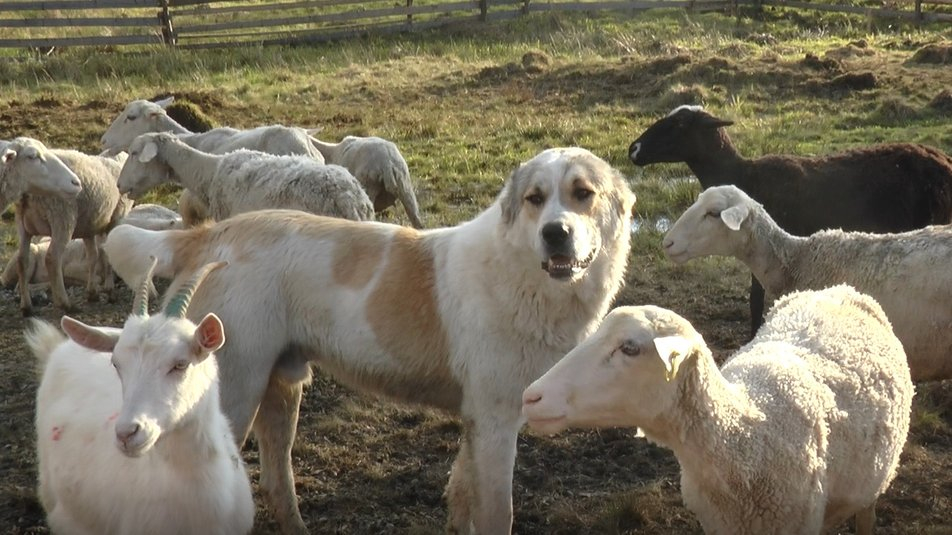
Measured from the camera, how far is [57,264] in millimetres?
9008

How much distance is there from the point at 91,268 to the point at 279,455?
4.79 m

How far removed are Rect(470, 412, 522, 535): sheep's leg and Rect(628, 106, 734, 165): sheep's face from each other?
485 centimetres

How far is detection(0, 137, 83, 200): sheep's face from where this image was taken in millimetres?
8820

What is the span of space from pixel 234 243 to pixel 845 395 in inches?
99.0

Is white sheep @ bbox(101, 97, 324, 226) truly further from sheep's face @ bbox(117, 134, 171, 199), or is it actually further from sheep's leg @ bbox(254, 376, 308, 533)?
sheep's leg @ bbox(254, 376, 308, 533)

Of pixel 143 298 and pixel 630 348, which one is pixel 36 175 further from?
pixel 630 348

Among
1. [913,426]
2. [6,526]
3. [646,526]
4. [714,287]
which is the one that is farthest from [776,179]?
[6,526]

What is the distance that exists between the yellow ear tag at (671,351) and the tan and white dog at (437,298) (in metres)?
0.81

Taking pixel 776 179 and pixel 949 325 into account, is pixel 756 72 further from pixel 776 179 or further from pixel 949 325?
pixel 949 325

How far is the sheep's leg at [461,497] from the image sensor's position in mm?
4902

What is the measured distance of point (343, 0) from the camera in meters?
22.8

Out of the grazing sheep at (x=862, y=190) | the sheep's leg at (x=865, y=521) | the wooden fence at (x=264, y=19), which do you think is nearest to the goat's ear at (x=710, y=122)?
the grazing sheep at (x=862, y=190)

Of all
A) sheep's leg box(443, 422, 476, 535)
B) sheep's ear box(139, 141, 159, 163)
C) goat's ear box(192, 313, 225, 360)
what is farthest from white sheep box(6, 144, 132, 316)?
goat's ear box(192, 313, 225, 360)

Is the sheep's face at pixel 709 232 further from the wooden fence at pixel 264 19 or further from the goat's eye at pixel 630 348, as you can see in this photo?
the wooden fence at pixel 264 19
